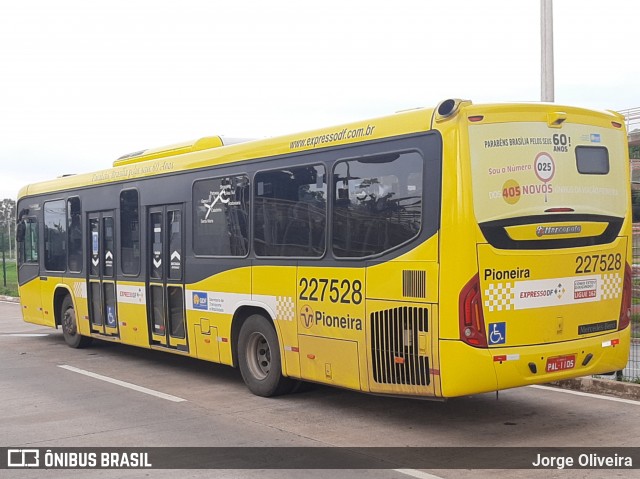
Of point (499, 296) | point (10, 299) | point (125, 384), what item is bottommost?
point (125, 384)

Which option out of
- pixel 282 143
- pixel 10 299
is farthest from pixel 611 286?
pixel 10 299

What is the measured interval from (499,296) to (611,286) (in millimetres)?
1606

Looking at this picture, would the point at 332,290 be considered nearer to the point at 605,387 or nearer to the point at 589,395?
the point at 589,395

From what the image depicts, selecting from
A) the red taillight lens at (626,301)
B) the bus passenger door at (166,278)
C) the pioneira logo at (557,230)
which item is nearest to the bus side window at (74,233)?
the bus passenger door at (166,278)

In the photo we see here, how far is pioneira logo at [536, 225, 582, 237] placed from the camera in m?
7.99

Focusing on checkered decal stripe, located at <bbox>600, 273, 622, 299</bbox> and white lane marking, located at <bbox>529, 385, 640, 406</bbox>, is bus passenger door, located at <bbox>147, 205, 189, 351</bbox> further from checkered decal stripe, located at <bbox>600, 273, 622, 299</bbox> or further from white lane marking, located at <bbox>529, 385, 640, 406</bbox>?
checkered decal stripe, located at <bbox>600, 273, 622, 299</bbox>

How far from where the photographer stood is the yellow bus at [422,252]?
304 inches

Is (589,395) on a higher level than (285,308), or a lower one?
lower

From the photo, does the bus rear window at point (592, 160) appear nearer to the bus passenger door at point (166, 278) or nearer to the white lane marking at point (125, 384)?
the white lane marking at point (125, 384)

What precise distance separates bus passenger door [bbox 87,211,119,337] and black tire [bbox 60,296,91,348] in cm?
85

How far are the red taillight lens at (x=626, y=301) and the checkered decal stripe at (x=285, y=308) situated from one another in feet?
11.7

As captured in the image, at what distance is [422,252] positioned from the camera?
7.98m

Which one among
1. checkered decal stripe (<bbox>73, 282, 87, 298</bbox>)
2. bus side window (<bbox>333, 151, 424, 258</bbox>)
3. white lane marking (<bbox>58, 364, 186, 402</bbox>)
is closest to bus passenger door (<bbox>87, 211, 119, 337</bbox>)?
checkered decal stripe (<bbox>73, 282, 87, 298</bbox>)

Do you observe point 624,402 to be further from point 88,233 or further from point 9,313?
point 9,313
